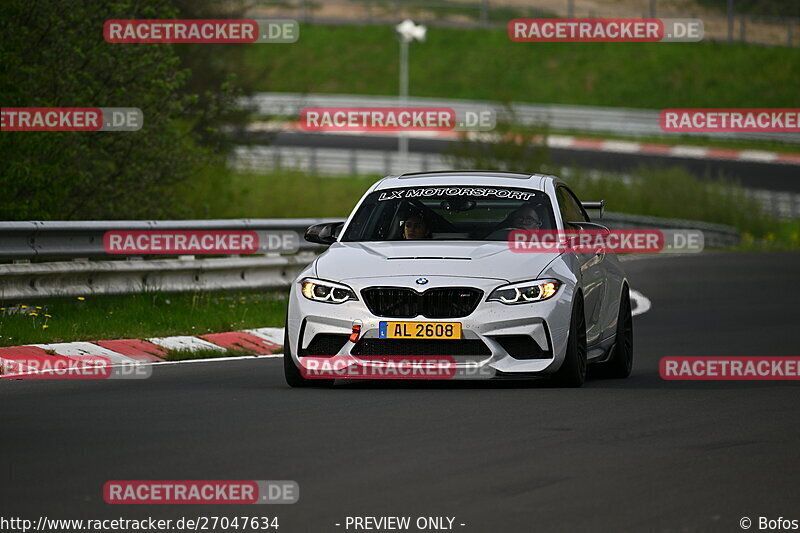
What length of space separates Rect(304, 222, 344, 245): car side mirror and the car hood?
0.52 meters

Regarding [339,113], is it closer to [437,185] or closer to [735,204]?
[735,204]

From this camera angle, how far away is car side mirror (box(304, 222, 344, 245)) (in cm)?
1287

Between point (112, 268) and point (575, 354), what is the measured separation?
6746mm

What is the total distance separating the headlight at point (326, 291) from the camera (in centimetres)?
1177

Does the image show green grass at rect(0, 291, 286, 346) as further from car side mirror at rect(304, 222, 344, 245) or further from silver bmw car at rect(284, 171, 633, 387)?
silver bmw car at rect(284, 171, 633, 387)

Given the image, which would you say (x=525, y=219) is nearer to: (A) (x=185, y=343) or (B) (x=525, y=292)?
(B) (x=525, y=292)

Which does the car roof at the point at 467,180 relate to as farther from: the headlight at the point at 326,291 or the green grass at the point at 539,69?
the green grass at the point at 539,69

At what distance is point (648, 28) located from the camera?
70.5 meters

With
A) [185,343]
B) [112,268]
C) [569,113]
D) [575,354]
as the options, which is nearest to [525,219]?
[575,354]

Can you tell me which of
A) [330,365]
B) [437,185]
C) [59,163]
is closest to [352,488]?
[330,365]

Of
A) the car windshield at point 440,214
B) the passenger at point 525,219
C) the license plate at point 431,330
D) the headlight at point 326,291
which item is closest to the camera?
the license plate at point 431,330

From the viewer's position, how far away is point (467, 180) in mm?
13281

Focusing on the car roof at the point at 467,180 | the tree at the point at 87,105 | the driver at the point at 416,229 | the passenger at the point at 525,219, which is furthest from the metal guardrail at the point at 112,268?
the passenger at the point at 525,219

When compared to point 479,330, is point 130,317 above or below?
below
